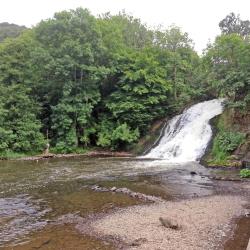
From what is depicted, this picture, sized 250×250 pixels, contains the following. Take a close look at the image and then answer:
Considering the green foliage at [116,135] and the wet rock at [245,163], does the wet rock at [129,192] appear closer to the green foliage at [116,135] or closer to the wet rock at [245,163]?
the wet rock at [245,163]

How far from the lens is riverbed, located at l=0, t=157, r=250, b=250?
10.5 metres

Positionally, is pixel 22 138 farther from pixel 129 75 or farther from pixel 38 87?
pixel 129 75

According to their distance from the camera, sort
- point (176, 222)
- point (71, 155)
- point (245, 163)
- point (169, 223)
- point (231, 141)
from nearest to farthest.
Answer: point (169, 223)
point (176, 222)
point (245, 163)
point (231, 141)
point (71, 155)

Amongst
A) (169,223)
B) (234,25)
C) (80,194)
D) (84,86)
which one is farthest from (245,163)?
(234,25)

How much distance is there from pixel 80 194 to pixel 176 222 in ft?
20.2

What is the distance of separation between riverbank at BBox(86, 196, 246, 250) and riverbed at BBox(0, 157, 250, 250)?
14.5 inches

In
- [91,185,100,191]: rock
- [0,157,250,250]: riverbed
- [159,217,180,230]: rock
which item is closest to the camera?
[0,157,250,250]: riverbed

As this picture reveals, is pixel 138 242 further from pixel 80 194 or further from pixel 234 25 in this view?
pixel 234 25

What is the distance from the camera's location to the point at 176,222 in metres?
11.5

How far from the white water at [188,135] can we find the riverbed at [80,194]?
3230 mm

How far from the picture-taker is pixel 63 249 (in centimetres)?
968

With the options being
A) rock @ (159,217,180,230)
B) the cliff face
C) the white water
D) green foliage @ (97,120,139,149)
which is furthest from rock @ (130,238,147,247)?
green foliage @ (97,120,139,149)

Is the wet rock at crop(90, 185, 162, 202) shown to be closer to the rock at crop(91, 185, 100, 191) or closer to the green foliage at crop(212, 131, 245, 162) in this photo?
the rock at crop(91, 185, 100, 191)

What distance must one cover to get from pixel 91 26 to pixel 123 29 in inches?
608
